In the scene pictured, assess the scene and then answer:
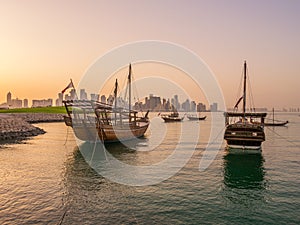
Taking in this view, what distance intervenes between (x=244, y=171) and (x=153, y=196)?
11.6 m

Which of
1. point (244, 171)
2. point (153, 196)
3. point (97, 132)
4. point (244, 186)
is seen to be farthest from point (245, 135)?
Answer: point (97, 132)

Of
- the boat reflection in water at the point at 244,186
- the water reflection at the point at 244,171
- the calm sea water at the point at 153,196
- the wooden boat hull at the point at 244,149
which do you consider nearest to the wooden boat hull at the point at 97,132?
the calm sea water at the point at 153,196

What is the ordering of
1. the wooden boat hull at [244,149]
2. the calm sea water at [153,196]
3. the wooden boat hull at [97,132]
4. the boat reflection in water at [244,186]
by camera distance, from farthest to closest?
the wooden boat hull at [97,132], the wooden boat hull at [244,149], the boat reflection in water at [244,186], the calm sea water at [153,196]

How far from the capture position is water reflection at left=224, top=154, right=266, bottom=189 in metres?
18.9

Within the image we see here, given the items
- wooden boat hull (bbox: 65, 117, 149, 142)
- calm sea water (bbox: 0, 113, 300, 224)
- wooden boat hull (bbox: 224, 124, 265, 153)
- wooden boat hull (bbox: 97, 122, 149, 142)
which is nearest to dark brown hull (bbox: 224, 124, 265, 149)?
wooden boat hull (bbox: 224, 124, 265, 153)

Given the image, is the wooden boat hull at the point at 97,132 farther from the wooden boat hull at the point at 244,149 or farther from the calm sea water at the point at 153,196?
the wooden boat hull at the point at 244,149

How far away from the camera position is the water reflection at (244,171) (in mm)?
18938

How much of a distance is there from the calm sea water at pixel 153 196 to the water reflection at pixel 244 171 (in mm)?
71

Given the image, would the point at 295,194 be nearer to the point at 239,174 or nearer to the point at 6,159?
the point at 239,174

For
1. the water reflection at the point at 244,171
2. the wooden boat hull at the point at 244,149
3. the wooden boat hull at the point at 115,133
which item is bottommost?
the water reflection at the point at 244,171

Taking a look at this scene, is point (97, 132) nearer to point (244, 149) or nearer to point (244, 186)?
point (244, 149)

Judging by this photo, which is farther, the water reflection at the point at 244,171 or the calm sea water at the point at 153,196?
the water reflection at the point at 244,171

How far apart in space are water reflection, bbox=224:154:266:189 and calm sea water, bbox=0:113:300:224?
7cm

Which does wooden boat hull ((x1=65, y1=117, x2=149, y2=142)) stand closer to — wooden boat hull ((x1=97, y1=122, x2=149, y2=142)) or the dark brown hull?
wooden boat hull ((x1=97, y1=122, x2=149, y2=142))
